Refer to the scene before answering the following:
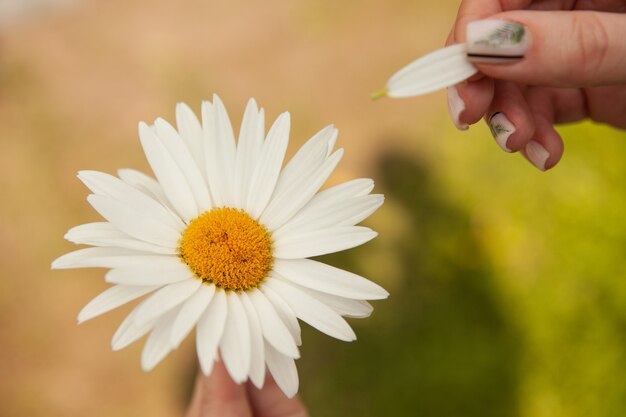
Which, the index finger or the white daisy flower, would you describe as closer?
the white daisy flower

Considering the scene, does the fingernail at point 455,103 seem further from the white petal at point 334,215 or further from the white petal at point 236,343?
the white petal at point 236,343

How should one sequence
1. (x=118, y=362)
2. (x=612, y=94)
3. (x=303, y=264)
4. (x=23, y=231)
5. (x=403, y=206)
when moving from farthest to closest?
(x=403, y=206)
(x=23, y=231)
(x=118, y=362)
(x=612, y=94)
(x=303, y=264)

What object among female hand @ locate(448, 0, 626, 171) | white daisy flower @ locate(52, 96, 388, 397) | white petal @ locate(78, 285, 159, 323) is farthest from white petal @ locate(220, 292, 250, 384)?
female hand @ locate(448, 0, 626, 171)

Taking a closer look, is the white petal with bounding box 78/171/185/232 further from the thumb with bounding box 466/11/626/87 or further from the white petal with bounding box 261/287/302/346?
the thumb with bounding box 466/11/626/87

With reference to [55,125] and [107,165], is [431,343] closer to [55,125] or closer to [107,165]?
[107,165]

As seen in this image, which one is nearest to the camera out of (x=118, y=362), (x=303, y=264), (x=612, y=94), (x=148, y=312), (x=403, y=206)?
(x=148, y=312)

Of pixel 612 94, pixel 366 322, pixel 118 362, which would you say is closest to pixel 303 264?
pixel 612 94

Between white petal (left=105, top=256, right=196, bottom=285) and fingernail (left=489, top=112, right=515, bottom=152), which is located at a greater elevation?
white petal (left=105, top=256, right=196, bottom=285)
